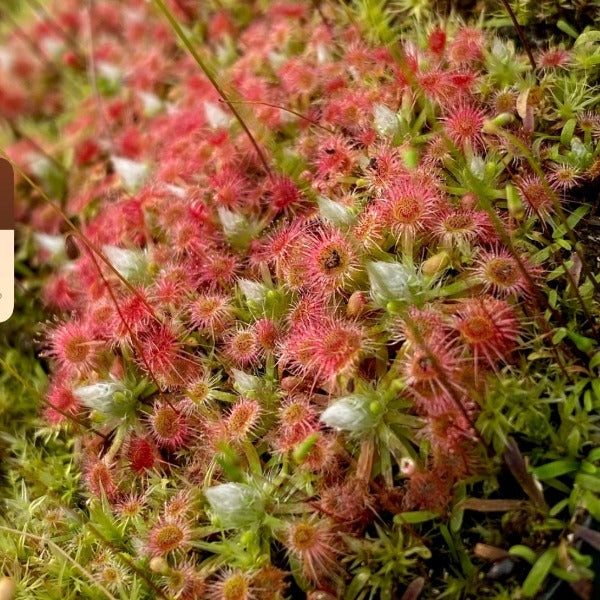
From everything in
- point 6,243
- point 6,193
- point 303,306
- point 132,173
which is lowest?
point 303,306

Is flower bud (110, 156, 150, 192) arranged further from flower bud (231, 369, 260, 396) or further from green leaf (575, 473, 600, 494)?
green leaf (575, 473, 600, 494)

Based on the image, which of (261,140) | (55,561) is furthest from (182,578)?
(261,140)

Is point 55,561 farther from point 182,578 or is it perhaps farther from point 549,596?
point 549,596

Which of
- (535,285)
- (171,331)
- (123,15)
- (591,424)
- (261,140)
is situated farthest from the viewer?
(123,15)

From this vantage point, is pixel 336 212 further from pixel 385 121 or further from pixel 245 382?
pixel 245 382

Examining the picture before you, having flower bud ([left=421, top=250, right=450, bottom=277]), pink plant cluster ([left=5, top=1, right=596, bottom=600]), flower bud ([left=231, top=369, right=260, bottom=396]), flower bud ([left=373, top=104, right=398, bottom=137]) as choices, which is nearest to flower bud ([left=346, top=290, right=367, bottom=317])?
pink plant cluster ([left=5, top=1, right=596, bottom=600])

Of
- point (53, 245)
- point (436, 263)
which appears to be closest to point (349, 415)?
point (436, 263)

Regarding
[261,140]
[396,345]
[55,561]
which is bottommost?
[55,561]
